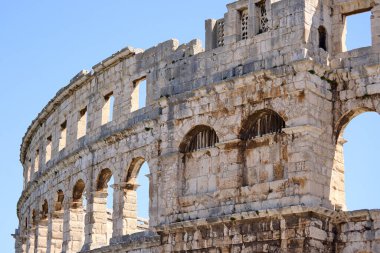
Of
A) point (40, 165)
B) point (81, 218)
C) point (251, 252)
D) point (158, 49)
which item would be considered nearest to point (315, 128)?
point (251, 252)

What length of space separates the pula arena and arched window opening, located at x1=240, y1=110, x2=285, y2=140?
22 millimetres

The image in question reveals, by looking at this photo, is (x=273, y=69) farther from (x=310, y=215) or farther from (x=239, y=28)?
(x=310, y=215)

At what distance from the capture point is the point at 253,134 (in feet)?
57.2

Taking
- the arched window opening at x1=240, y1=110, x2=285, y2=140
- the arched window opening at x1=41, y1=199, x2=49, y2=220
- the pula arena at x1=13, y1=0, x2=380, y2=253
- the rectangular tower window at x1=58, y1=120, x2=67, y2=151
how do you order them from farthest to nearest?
the arched window opening at x1=41, y1=199, x2=49, y2=220
the rectangular tower window at x1=58, y1=120, x2=67, y2=151
the arched window opening at x1=240, y1=110, x2=285, y2=140
the pula arena at x1=13, y1=0, x2=380, y2=253

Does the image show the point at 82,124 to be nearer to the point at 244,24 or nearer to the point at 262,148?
the point at 244,24

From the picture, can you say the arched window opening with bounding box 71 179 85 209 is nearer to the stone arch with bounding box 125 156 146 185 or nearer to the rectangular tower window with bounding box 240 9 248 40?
the stone arch with bounding box 125 156 146 185

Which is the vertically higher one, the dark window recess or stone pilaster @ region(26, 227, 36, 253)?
the dark window recess

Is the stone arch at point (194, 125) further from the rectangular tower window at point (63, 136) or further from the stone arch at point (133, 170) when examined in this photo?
the rectangular tower window at point (63, 136)

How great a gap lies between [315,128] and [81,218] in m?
10.2

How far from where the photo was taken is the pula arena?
16.3 m

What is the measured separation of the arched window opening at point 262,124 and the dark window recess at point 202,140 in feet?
2.96

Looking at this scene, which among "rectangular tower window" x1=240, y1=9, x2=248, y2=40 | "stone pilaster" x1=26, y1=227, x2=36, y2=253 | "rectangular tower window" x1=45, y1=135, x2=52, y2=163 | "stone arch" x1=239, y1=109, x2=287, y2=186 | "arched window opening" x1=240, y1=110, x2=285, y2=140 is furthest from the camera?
"stone pilaster" x1=26, y1=227, x2=36, y2=253

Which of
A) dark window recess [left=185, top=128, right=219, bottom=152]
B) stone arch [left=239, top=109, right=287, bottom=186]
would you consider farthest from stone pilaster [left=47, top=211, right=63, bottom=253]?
stone arch [left=239, top=109, right=287, bottom=186]

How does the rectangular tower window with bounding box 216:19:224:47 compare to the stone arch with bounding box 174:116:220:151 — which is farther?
the rectangular tower window with bounding box 216:19:224:47
